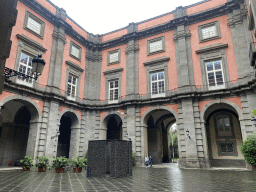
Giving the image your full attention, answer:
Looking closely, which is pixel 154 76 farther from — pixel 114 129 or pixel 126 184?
pixel 126 184

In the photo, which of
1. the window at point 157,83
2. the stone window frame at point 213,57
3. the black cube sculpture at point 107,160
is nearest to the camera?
the black cube sculpture at point 107,160

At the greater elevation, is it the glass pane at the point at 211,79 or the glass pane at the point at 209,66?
the glass pane at the point at 209,66

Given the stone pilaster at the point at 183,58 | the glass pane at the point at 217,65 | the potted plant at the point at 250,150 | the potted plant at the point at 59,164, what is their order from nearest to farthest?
the potted plant at the point at 59,164 → the potted plant at the point at 250,150 → the glass pane at the point at 217,65 → the stone pilaster at the point at 183,58

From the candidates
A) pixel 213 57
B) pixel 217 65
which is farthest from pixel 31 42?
pixel 217 65

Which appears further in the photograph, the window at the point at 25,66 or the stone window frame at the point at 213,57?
the stone window frame at the point at 213,57

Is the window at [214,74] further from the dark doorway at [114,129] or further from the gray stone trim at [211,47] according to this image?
the dark doorway at [114,129]

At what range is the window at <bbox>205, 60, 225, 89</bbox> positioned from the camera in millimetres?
16778

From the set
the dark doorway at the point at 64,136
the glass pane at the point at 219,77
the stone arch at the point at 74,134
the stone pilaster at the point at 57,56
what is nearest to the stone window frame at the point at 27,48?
the stone pilaster at the point at 57,56

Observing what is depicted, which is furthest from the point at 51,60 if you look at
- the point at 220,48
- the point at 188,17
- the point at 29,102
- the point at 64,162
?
the point at 220,48

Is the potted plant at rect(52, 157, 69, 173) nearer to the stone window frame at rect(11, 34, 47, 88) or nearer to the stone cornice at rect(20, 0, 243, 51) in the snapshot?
the stone window frame at rect(11, 34, 47, 88)

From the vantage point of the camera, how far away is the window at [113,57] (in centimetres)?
2203

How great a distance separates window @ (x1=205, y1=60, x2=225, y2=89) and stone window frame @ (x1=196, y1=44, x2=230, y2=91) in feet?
0.80

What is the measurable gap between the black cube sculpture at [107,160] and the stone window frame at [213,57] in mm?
10235

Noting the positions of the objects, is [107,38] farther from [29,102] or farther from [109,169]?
[109,169]
